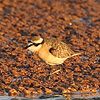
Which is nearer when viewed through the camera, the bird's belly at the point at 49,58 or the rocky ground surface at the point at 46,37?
the rocky ground surface at the point at 46,37

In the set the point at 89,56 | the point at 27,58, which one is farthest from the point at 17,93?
the point at 89,56

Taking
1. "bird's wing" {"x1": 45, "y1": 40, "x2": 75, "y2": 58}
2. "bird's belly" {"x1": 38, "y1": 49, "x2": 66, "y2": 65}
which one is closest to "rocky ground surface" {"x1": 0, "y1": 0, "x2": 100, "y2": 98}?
"bird's belly" {"x1": 38, "y1": 49, "x2": 66, "y2": 65}

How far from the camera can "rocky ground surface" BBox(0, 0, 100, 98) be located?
905 centimetres

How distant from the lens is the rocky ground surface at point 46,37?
9.05 metres

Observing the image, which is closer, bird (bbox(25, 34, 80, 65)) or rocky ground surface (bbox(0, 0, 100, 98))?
rocky ground surface (bbox(0, 0, 100, 98))

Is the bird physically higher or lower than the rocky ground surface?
higher

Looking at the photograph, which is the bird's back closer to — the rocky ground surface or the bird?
the bird

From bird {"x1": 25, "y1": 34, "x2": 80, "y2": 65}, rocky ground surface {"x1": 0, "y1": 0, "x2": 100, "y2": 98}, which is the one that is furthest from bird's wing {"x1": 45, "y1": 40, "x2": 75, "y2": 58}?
rocky ground surface {"x1": 0, "y1": 0, "x2": 100, "y2": 98}

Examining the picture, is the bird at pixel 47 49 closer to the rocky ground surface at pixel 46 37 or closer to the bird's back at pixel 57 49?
the bird's back at pixel 57 49

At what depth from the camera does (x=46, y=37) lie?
40.4 ft

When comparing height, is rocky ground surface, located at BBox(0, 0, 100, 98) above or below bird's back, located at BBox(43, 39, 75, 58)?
below

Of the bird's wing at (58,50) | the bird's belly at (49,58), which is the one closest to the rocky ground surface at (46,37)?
the bird's belly at (49,58)

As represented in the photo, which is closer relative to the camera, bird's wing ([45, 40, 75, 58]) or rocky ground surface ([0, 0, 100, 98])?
rocky ground surface ([0, 0, 100, 98])

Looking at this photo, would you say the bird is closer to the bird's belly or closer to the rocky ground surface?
the bird's belly
